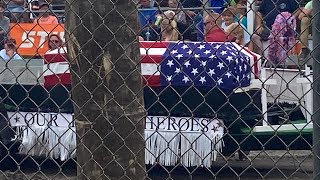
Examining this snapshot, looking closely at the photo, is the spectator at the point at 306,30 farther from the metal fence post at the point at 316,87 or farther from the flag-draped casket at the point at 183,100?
the flag-draped casket at the point at 183,100

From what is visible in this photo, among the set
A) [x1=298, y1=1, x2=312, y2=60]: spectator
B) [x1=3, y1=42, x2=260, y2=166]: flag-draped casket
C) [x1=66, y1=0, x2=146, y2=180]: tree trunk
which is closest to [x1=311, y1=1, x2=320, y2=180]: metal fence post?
[x1=298, y1=1, x2=312, y2=60]: spectator

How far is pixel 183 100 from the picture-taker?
8148mm

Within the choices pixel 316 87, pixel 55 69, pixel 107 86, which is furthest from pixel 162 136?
pixel 316 87

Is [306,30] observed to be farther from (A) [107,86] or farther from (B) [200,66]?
(B) [200,66]

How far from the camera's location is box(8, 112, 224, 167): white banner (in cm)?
805

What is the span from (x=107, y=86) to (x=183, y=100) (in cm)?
411

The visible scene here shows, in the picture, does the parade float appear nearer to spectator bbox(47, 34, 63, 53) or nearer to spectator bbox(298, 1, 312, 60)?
spectator bbox(47, 34, 63, 53)

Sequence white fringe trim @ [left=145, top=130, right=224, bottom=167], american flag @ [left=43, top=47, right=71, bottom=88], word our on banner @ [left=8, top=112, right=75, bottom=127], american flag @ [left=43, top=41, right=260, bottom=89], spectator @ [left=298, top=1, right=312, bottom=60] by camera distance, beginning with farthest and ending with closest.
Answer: word our on banner @ [left=8, top=112, right=75, bottom=127] < white fringe trim @ [left=145, top=130, right=224, bottom=167] < american flag @ [left=43, top=47, right=71, bottom=88] < american flag @ [left=43, top=41, right=260, bottom=89] < spectator @ [left=298, top=1, right=312, bottom=60]

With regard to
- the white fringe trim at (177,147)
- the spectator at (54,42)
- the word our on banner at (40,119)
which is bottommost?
the white fringe trim at (177,147)

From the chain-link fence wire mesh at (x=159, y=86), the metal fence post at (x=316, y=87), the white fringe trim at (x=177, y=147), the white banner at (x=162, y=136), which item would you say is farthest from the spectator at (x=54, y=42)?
the metal fence post at (x=316, y=87)

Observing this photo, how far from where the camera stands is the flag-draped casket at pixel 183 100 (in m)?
7.50

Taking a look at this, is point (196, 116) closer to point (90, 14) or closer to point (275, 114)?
point (275, 114)

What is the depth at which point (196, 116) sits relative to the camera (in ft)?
26.8

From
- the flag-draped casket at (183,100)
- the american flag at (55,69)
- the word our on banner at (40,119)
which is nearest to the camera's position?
the flag-draped casket at (183,100)
